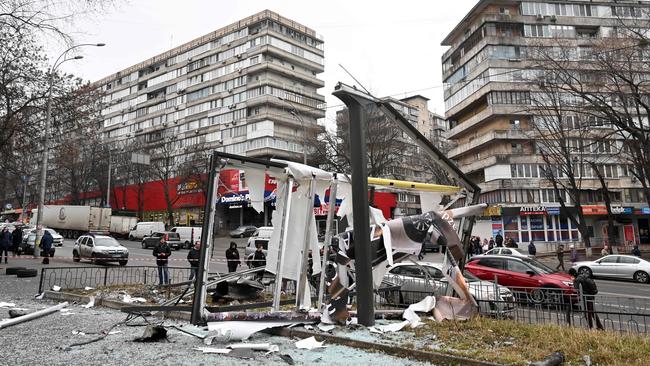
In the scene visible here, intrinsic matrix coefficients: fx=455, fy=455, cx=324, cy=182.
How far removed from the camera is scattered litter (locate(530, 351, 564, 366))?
5578mm

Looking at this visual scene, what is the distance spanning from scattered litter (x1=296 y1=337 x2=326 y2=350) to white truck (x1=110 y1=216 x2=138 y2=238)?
45732mm

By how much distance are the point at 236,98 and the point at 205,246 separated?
55.9 metres

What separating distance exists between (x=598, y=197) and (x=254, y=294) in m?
48.0

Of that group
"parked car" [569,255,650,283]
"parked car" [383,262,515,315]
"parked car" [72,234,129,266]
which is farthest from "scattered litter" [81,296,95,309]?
"parked car" [569,255,650,283]

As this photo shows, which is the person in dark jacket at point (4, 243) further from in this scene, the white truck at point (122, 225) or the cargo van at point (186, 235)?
the white truck at point (122, 225)

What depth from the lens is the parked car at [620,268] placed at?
2138cm

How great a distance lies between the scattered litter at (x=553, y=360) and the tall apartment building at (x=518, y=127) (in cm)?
4082

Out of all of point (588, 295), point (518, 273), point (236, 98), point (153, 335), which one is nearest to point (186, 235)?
point (236, 98)

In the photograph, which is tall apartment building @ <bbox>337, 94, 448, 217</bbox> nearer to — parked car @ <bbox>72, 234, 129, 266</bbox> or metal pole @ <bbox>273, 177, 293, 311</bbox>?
metal pole @ <bbox>273, 177, 293, 311</bbox>

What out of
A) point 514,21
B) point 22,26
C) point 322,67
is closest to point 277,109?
point 322,67

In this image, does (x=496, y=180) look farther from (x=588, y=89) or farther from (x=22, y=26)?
(x=22, y=26)

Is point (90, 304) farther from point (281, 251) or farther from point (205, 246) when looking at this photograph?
point (281, 251)

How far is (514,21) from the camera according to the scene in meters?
50.5

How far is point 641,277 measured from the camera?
21.4 metres
